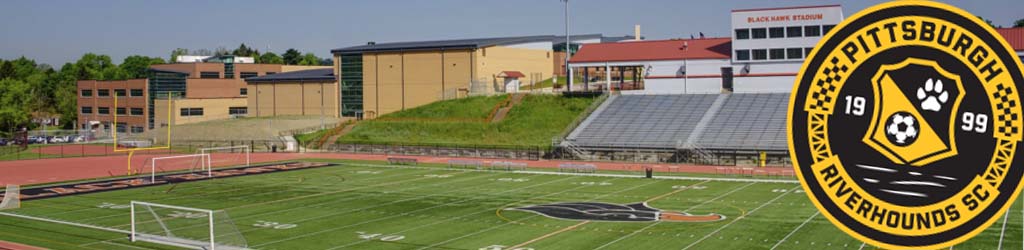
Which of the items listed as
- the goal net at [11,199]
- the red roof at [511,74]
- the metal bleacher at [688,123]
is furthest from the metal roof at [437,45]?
the goal net at [11,199]

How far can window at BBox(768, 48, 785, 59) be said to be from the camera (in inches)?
2795

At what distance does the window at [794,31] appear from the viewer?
69.6 metres

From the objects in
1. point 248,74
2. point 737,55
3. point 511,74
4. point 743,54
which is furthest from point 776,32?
point 248,74

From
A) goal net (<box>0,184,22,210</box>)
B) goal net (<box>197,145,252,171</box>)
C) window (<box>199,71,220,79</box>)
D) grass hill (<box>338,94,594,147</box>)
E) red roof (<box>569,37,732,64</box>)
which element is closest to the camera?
goal net (<box>0,184,22,210</box>)

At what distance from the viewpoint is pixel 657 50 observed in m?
79.2

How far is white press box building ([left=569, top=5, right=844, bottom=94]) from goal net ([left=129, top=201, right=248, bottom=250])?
48.3 metres

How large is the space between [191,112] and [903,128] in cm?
10105

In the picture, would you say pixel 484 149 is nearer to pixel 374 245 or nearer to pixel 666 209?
pixel 666 209

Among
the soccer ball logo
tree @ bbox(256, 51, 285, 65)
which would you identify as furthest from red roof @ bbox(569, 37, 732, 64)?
tree @ bbox(256, 51, 285, 65)

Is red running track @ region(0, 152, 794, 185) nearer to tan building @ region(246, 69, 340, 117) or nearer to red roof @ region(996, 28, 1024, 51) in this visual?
tan building @ region(246, 69, 340, 117)

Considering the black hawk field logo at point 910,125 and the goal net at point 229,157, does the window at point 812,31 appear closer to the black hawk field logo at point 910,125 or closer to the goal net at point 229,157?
the goal net at point 229,157

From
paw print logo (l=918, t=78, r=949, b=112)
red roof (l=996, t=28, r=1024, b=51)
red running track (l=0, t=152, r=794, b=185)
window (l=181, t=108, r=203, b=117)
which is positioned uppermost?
red roof (l=996, t=28, r=1024, b=51)

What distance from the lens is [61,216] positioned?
34031mm

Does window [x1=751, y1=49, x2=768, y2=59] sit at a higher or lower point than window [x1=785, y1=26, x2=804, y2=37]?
lower
